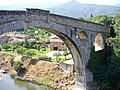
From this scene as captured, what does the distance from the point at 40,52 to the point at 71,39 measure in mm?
25959

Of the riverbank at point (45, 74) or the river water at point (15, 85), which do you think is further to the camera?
the river water at point (15, 85)

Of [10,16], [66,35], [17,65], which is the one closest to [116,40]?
[66,35]

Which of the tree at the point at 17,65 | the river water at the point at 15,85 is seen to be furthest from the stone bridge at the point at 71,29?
the tree at the point at 17,65

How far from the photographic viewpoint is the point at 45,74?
136ft

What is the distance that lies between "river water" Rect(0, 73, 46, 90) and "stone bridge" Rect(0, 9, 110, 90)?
7.96 metres

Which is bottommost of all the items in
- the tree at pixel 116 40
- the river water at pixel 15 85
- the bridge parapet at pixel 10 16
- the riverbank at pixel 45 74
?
the river water at pixel 15 85

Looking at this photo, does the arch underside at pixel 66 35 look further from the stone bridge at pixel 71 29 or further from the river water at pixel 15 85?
the river water at pixel 15 85

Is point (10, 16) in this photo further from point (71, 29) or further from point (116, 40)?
point (116, 40)

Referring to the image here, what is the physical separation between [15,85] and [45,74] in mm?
4715

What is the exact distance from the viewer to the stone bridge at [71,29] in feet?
81.5

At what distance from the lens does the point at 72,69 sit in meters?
37.2

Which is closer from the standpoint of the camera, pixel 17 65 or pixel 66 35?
pixel 66 35

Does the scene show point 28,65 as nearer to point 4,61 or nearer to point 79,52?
point 4,61

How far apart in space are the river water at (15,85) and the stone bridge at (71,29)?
796 centimetres
